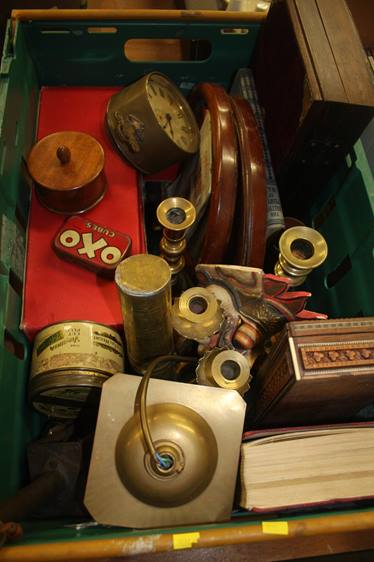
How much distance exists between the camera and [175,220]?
0.85 metres

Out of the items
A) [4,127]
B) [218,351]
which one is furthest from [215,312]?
[4,127]

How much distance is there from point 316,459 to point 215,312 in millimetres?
298

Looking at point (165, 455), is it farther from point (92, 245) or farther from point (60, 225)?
point (60, 225)

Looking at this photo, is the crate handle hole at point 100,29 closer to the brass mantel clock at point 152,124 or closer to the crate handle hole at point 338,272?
the brass mantel clock at point 152,124

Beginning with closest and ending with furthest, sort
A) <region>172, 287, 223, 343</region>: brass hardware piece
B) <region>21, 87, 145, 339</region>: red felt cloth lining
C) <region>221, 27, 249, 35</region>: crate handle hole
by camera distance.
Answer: <region>172, 287, 223, 343</region>: brass hardware piece
<region>21, 87, 145, 339</region>: red felt cloth lining
<region>221, 27, 249, 35</region>: crate handle hole

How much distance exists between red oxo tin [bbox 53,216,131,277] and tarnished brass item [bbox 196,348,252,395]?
0.30m

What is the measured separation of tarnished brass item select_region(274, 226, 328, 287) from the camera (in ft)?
2.67

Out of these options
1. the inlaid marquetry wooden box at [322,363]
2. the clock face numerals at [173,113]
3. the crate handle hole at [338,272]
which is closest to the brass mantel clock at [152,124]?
the clock face numerals at [173,113]

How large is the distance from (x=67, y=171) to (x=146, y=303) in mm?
417

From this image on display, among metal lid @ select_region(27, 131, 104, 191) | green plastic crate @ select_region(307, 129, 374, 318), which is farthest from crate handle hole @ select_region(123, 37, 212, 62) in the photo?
green plastic crate @ select_region(307, 129, 374, 318)

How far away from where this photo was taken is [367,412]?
94 centimetres

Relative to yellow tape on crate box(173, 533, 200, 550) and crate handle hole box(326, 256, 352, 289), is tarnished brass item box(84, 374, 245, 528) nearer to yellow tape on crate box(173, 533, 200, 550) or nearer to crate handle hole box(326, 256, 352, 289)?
yellow tape on crate box(173, 533, 200, 550)

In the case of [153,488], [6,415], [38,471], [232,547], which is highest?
[232,547]

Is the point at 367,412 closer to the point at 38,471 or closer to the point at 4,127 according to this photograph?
the point at 38,471
